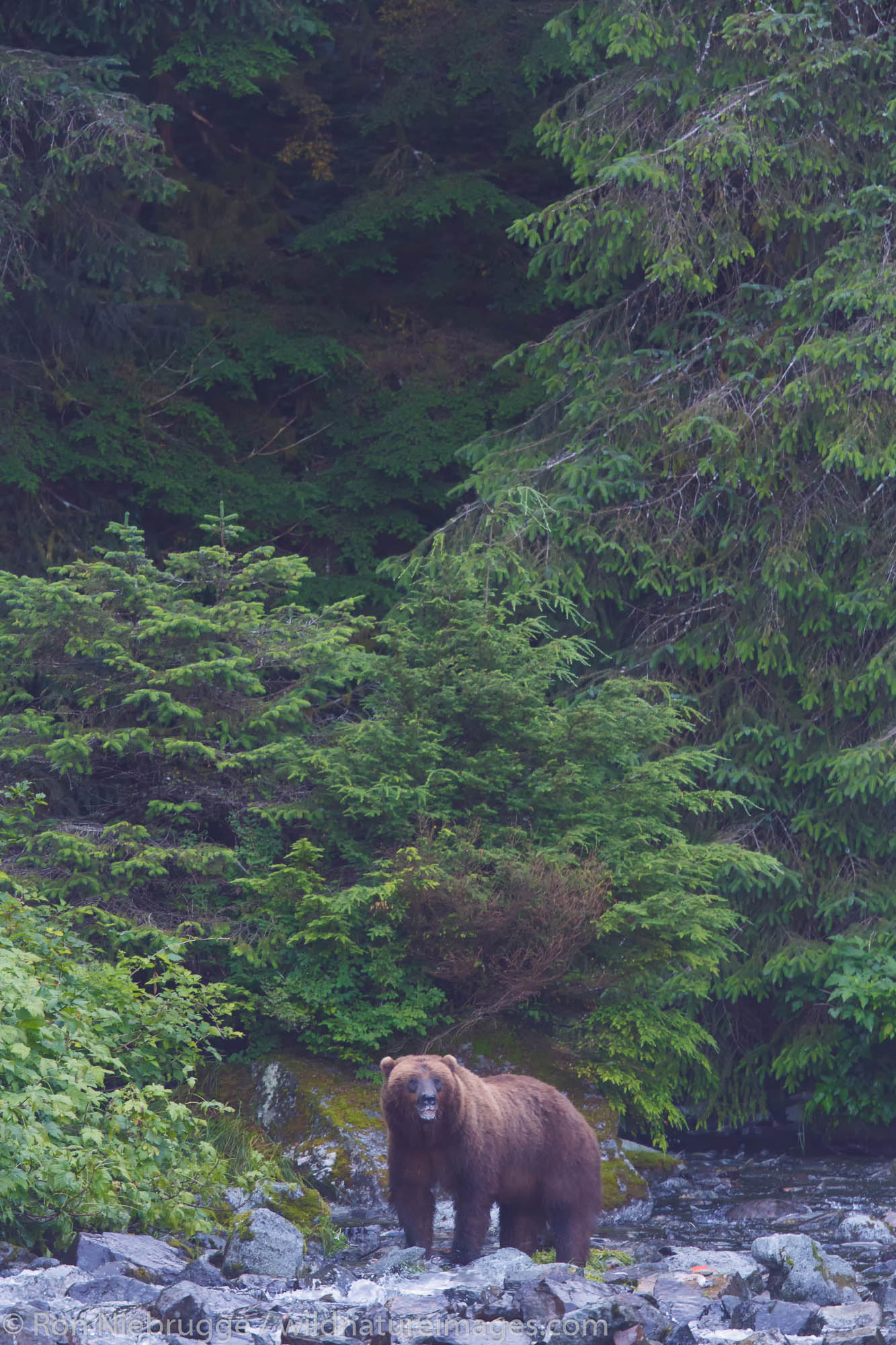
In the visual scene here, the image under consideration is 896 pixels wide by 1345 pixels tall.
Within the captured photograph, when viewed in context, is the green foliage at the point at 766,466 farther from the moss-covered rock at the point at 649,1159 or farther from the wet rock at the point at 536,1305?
the wet rock at the point at 536,1305

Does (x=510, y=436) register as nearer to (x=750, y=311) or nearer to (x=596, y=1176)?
(x=750, y=311)

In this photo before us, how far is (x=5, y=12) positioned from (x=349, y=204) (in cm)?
377

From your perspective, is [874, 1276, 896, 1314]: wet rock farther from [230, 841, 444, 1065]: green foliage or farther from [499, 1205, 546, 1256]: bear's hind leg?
[230, 841, 444, 1065]: green foliage

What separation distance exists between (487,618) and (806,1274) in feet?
16.4

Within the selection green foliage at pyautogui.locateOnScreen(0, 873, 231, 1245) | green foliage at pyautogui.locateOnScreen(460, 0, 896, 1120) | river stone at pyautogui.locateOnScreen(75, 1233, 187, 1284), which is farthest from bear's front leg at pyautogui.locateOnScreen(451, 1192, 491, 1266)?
green foliage at pyautogui.locateOnScreen(460, 0, 896, 1120)

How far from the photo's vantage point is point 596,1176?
705cm

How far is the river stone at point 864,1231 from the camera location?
7.68 m

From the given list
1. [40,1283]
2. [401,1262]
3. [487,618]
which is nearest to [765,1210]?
[401,1262]

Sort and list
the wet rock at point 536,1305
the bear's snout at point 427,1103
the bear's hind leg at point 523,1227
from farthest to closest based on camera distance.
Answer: the bear's hind leg at point 523,1227 < the bear's snout at point 427,1103 < the wet rock at point 536,1305

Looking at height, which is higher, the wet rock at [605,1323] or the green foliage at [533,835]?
the green foliage at [533,835]

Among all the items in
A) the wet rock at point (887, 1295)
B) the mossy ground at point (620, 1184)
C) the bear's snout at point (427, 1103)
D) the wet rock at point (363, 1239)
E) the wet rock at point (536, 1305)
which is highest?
the bear's snout at point (427, 1103)

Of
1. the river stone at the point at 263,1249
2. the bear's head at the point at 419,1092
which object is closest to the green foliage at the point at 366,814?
the bear's head at the point at 419,1092

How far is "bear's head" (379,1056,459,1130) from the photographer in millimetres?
6480

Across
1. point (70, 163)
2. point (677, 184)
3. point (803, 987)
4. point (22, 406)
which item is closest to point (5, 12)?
point (70, 163)
